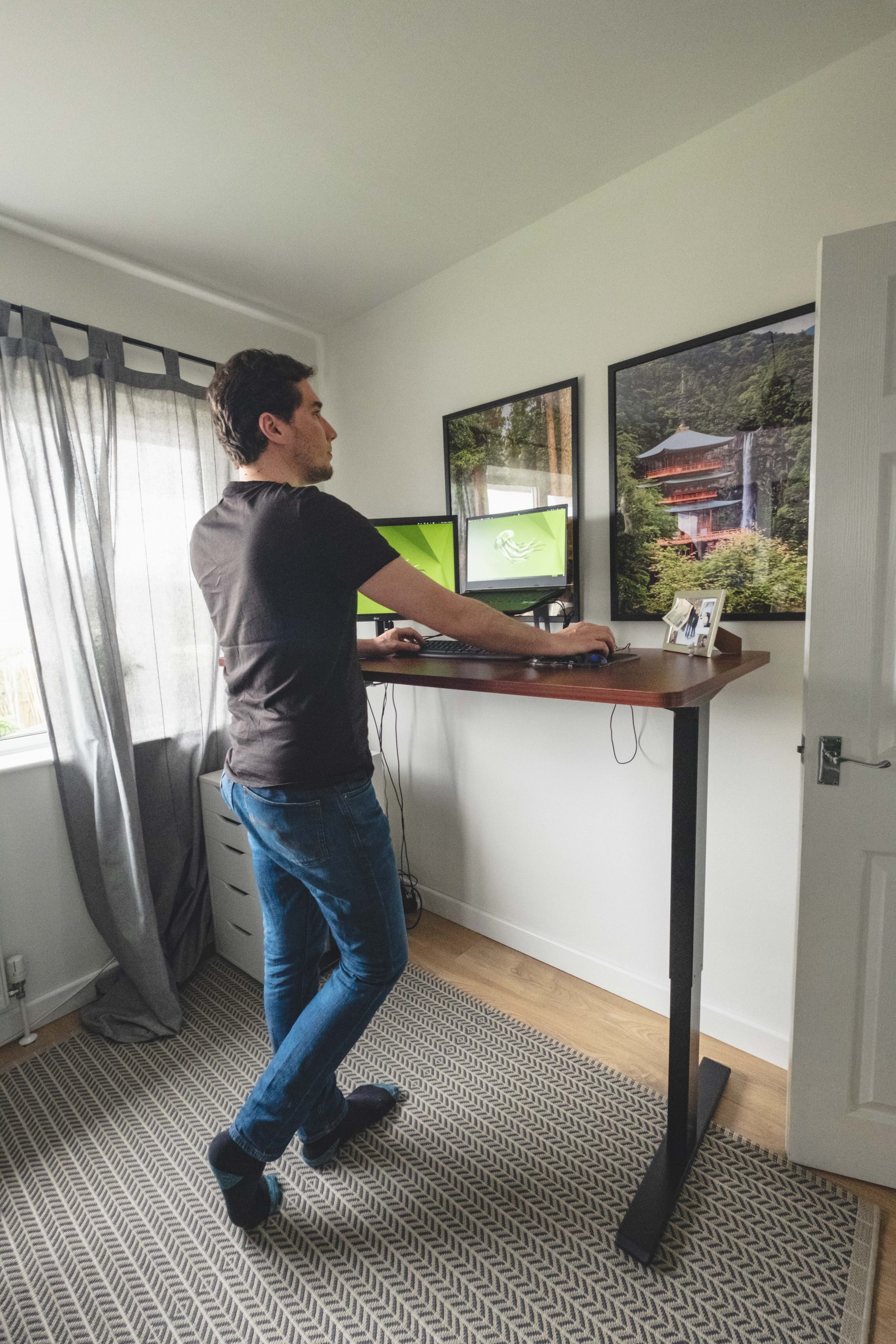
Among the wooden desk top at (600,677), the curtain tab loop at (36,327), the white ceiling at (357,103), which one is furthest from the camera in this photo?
the curtain tab loop at (36,327)

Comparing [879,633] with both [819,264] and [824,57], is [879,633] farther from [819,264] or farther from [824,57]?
[824,57]

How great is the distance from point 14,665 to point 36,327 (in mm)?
1052

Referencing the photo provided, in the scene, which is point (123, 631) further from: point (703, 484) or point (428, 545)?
A: point (703, 484)

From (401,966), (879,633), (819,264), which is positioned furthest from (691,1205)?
(819,264)

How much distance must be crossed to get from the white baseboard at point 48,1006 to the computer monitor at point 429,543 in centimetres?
157

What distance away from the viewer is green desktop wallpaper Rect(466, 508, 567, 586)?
1920 millimetres

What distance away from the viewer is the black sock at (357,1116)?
1.50 metres

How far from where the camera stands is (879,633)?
1.25 m

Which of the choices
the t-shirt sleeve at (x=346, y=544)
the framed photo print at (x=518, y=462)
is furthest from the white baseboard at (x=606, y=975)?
the t-shirt sleeve at (x=346, y=544)

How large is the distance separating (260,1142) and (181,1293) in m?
0.31

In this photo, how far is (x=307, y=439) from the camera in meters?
1.32

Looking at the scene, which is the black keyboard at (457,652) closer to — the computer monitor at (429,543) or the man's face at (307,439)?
the computer monitor at (429,543)

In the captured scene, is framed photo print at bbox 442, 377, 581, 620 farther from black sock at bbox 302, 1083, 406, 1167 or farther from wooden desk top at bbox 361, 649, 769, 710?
black sock at bbox 302, 1083, 406, 1167

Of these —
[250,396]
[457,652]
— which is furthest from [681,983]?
[250,396]
